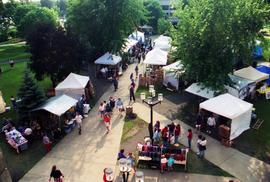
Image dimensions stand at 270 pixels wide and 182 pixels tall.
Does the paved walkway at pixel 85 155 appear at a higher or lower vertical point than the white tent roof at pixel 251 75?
lower

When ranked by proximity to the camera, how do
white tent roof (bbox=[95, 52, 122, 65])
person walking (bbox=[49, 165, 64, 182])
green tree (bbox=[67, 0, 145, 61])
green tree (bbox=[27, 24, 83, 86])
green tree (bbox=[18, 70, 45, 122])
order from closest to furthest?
person walking (bbox=[49, 165, 64, 182]) → green tree (bbox=[18, 70, 45, 122]) → green tree (bbox=[27, 24, 83, 86]) → white tent roof (bbox=[95, 52, 122, 65]) → green tree (bbox=[67, 0, 145, 61])

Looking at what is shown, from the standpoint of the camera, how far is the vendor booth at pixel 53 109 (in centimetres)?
2025

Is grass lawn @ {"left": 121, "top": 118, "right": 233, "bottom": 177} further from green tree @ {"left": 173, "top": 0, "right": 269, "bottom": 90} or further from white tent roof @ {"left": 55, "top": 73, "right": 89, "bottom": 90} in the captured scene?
green tree @ {"left": 173, "top": 0, "right": 269, "bottom": 90}

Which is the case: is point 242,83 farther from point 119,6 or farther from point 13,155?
point 13,155

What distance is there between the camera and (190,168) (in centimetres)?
1598

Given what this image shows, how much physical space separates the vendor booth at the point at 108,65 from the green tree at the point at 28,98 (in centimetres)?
1007

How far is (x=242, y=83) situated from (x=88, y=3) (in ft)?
54.7

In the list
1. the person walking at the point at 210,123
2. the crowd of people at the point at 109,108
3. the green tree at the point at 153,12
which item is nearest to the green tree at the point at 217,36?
the person walking at the point at 210,123

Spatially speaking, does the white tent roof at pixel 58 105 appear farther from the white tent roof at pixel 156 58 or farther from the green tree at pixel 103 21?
the white tent roof at pixel 156 58

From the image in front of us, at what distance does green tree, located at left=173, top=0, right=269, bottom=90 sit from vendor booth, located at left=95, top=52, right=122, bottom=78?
1011 cm

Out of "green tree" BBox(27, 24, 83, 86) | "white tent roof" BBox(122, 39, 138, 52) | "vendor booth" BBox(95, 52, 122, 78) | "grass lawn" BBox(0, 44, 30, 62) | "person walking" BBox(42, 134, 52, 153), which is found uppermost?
"green tree" BBox(27, 24, 83, 86)

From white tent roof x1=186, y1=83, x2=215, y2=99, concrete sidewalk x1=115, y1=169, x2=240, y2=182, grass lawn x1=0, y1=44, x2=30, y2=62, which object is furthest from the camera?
grass lawn x1=0, y1=44, x2=30, y2=62

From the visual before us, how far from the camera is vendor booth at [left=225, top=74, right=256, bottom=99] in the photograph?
890 inches

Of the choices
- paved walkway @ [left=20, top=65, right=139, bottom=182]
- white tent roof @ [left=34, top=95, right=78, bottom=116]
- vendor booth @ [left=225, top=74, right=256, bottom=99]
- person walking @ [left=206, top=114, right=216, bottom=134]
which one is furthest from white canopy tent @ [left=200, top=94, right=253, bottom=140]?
white tent roof @ [left=34, top=95, right=78, bottom=116]
